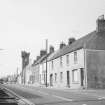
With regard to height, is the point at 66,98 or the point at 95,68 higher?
the point at 95,68

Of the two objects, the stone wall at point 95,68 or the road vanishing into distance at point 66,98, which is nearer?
the road vanishing into distance at point 66,98

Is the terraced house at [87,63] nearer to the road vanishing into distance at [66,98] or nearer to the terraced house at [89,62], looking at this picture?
the terraced house at [89,62]

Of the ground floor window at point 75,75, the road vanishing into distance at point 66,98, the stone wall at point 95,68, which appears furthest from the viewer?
the ground floor window at point 75,75

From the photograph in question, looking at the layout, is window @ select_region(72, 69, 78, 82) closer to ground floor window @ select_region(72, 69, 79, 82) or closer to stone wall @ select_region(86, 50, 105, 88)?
ground floor window @ select_region(72, 69, 79, 82)

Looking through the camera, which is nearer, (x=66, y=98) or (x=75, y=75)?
(x=66, y=98)

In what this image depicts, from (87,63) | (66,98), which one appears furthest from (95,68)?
(66,98)

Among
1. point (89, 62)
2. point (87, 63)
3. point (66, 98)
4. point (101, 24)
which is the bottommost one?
point (66, 98)

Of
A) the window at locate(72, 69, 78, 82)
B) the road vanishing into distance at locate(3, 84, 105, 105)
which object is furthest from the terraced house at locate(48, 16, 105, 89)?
the road vanishing into distance at locate(3, 84, 105, 105)

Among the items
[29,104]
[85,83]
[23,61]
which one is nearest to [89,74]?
[85,83]

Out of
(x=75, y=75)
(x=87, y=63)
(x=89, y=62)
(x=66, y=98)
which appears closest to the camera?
(x=66, y=98)

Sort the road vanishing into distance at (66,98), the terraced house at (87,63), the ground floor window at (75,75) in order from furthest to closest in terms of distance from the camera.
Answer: the ground floor window at (75,75), the terraced house at (87,63), the road vanishing into distance at (66,98)

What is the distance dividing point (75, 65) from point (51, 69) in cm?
1346

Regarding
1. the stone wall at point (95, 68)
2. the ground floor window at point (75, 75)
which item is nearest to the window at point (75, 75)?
the ground floor window at point (75, 75)

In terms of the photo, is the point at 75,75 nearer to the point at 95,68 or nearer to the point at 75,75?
the point at 75,75
